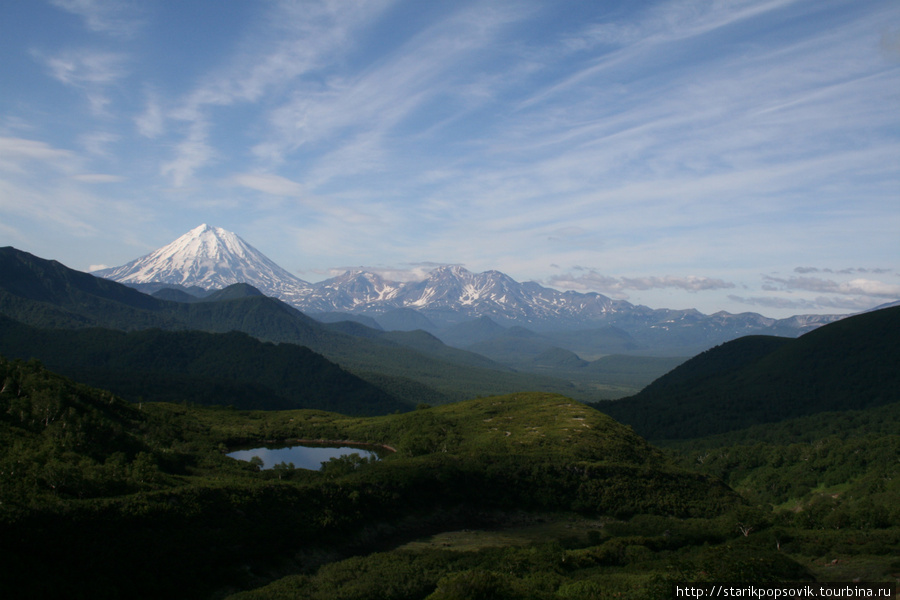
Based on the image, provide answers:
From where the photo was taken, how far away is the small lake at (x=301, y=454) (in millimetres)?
106025

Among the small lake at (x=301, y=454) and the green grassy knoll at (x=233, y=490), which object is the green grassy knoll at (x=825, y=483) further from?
the small lake at (x=301, y=454)

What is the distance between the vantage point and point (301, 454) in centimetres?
11512

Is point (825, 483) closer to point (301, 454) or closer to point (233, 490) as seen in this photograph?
point (301, 454)

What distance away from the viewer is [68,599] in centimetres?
3916

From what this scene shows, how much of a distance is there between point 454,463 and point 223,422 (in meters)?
73.4

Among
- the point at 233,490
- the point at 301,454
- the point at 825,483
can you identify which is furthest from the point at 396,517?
the point at 825,483

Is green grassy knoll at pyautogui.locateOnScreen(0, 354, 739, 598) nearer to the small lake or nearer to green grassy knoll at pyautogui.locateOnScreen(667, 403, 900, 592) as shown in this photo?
the small lake

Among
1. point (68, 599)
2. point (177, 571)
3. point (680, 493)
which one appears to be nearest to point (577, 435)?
point (680, 493)

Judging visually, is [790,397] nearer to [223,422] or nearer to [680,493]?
[680,493]

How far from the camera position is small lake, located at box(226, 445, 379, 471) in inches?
4174

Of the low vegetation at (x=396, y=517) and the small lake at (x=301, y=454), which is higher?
the low vegetation at (x=396, y=517)

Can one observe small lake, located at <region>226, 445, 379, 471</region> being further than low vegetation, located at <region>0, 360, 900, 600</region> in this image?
Yes

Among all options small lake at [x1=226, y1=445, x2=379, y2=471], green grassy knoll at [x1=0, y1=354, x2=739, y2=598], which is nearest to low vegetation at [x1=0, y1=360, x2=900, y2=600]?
green grassy knoll at [x1=0, y1=354, x2=739, y2=598]

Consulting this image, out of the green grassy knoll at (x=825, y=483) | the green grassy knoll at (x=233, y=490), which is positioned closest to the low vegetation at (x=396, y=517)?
the green grassy knoll at (x=233, y=490)
